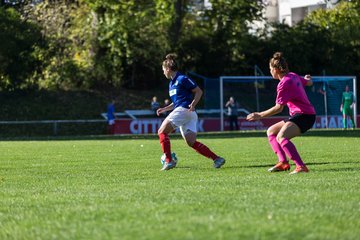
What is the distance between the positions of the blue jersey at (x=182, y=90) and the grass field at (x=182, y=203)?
3.62 feet

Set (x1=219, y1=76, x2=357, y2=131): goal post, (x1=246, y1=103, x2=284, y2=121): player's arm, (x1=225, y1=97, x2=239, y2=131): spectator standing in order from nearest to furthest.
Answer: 1. (x1=246, y1=103, x2=284, y2=121): player's arm
2. (x1=225, y1=97, x2=239, y2=131): spectator standing
3. (x1=219, y1=76, x2=357, y2=131): goal post

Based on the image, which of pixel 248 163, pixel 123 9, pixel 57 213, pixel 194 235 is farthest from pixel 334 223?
pixel 123 9

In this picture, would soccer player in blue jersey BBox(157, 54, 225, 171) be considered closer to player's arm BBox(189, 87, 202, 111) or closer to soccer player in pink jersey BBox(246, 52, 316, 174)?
player's arm BBox(189, 87, 202, 111)

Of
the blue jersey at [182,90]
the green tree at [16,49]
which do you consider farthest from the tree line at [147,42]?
the blue jersey at [182,90]

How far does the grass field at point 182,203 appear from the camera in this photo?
6.45 meters

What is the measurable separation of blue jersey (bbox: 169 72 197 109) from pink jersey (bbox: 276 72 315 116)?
2288 millimetres

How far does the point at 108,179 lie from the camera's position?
12.1 metres

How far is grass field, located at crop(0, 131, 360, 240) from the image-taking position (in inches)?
254

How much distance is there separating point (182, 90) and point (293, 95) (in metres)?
2.56

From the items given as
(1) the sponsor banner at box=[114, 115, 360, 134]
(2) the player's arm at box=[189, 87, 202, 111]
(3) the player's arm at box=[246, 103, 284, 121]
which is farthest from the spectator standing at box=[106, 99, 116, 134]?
(3) the player's arm at box=[246, 103, 284, 121]

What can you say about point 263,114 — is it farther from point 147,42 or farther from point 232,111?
point 147,42

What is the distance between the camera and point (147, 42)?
47.2 m

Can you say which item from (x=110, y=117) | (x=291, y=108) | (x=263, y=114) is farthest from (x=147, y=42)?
(x=263, y=114)

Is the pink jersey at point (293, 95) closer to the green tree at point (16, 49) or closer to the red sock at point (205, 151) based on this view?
the red sock at point (205, 151)
